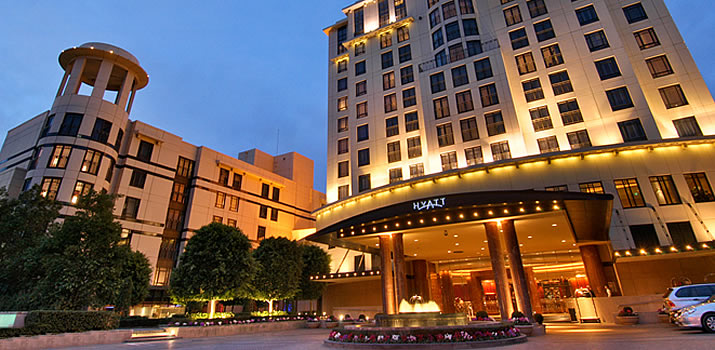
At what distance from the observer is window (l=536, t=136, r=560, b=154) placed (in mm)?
31938

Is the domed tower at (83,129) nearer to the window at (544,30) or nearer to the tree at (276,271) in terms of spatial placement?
the tree at (276,271)

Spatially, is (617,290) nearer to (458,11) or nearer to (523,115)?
(523,115)

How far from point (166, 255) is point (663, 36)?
188 feet

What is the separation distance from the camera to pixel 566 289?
36344 mm

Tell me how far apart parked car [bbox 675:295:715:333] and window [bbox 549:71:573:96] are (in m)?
25.1

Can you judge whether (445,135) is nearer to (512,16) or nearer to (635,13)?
(512,16)

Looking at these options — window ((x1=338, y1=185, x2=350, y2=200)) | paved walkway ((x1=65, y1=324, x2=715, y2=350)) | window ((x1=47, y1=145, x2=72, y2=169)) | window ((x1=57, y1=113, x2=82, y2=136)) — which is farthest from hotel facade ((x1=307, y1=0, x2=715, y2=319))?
window ((x1=57, y1=113, x2=82, y2=136))

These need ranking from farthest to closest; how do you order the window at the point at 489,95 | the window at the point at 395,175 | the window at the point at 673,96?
the window at the point at 395,175 < the window at the point at 489,95 < the window at the point at 673,96

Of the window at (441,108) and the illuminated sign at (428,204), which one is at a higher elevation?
the window at (441,108)

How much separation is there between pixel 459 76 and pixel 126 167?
130ft

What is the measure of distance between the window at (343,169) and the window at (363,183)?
3009 millimetres

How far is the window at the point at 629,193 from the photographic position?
27.1 metres

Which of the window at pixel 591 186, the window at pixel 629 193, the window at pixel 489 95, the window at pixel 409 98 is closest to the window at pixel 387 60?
the window at pixel 409 98

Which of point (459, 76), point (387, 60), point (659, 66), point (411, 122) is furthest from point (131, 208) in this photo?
point (659, 66)
